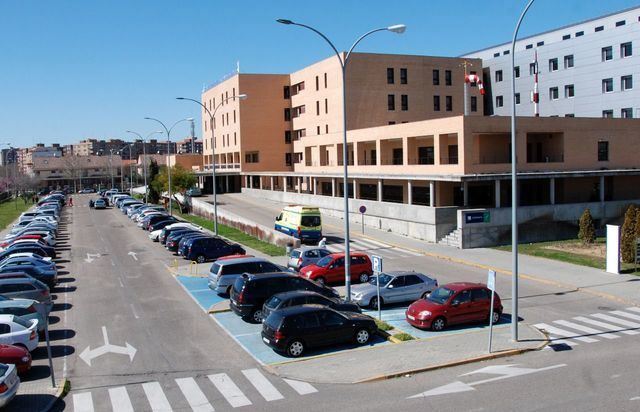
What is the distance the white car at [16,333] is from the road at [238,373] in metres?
0.95

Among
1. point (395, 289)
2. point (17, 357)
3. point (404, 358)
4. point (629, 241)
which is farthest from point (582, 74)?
point (17, 357)

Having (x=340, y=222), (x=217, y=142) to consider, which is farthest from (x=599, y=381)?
(x=217, y=142)

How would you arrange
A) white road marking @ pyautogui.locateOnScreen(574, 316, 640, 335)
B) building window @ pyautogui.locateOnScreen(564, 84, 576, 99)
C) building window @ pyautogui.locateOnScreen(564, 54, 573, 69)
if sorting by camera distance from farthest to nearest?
building window @ pyautogui.locateOnScreen(564, 84, 576, 99) < building window @ pyautogui.locateOnScreen(564, 54, 573, 69) < white road marking @ pyautogui.locateOnScreen(574, 316, 640, 335)

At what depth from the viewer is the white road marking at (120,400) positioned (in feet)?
42.3

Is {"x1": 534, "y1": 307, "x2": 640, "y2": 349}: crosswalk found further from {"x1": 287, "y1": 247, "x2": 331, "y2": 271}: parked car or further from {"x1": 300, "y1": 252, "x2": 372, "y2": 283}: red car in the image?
{"x1": 287, "y1": 247, "x2": 331, "y2": 271}: parked car

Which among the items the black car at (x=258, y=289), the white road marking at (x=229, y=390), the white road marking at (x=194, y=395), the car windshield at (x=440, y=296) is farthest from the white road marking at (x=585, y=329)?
the white road marking at (x=194, y=395)

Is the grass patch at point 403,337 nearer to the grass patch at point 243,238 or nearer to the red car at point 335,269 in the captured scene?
the red car at point 335,269

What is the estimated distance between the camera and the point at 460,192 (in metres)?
45.2

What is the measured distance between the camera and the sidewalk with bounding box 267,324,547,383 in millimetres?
14875

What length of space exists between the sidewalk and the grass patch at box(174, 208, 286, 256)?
19361 millimetres

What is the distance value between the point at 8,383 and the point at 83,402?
5.24ft

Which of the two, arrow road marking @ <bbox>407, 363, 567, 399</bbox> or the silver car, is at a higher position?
the silver car

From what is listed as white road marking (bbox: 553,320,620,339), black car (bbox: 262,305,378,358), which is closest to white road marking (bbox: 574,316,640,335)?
white road marking (bbox: 553,320,620,339)

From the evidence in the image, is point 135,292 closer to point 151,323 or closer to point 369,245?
point 151,323
